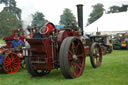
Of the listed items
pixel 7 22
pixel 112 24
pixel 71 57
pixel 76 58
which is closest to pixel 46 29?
pixel 71 57

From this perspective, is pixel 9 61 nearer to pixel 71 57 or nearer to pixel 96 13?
pixel 71 57

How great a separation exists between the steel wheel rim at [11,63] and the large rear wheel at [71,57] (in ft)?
6.85

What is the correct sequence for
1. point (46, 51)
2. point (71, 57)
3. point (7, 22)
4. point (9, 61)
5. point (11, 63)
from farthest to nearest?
point (7, 22), point (11, 63), point (9, 61), point (71, 57), point (46, 51)

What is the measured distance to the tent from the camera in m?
17.4

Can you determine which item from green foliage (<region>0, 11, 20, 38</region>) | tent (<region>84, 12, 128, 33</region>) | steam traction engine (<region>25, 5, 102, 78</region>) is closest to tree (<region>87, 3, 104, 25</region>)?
green foliage (<region>0, 11, 20, 38</region>)

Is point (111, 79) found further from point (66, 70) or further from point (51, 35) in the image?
point (51, 35)

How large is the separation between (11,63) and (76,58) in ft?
7.35

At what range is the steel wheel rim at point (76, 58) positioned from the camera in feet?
15.5

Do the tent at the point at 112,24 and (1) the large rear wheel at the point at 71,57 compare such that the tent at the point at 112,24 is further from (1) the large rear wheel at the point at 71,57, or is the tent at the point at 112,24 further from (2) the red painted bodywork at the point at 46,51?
(2) the red painted bodywork at the point at 46,51

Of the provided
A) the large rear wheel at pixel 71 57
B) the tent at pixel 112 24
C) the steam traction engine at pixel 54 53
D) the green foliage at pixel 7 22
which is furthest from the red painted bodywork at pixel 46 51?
the green foliage at pixel 7 22

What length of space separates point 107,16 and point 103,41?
32.8ft

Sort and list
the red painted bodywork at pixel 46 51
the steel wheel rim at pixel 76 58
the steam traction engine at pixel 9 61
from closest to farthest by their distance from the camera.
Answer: the red painted bodywork at pixel 46 51 → the steel wheel rim at pixel 76 58 → the steam traction engine at pixel 9 61

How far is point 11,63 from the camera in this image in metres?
5.93

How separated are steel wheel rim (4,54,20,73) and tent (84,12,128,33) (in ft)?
41.5
